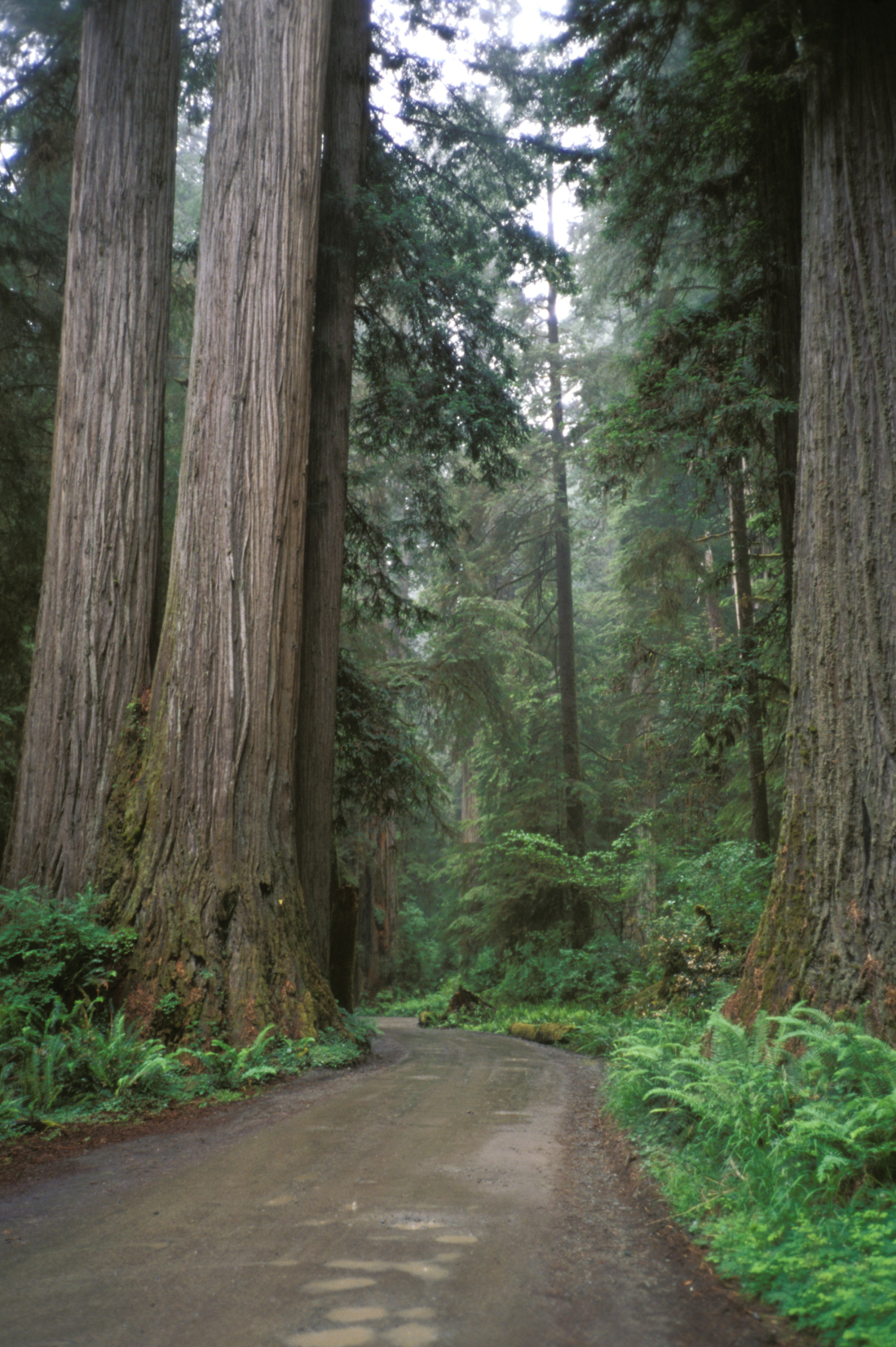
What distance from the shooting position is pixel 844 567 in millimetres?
4574

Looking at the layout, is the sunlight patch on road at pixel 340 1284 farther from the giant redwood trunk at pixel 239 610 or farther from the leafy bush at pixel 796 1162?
the giant redwood trunk at pixel 239 610

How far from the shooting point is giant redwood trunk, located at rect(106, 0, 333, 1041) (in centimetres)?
584

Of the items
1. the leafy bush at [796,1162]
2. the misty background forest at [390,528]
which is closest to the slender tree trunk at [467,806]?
the misty background forest at [390,528]

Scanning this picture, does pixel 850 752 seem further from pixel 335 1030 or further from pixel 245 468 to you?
pixel 245 468

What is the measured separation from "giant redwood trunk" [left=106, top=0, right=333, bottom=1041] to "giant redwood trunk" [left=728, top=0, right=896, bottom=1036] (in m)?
3.39

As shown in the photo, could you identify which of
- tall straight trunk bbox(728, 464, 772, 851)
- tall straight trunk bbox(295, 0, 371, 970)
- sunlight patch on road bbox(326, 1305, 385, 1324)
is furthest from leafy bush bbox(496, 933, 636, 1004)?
sunlight patch on road bbox(326, 1305, 385, 1324)

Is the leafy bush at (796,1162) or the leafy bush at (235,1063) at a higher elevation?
the leafy bush at (796,1162)

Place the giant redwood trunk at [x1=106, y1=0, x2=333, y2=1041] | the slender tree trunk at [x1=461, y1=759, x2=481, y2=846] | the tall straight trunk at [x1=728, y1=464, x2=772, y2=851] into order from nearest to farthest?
the giant redwood trunk at [x1=106, y1=0, x2=333, y2=1041], the tall straight trunk at [x1=728, y1=464, x2=772, y2=851], the slender tree trunk at [x1=461, y1=759, x2=481, y2=846]

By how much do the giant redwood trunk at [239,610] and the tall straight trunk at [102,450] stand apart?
0.46m

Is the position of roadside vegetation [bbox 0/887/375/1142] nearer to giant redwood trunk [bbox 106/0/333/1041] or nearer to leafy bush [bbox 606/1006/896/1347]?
giant redwood trunk [bbox 106/0/333/1041]

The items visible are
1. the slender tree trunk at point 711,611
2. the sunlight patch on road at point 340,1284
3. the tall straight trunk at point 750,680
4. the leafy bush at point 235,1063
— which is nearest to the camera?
the sunlight patch on road at point 340,1284

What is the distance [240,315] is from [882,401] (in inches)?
200

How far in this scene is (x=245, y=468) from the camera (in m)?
6.77

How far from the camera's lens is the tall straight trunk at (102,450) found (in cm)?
668
